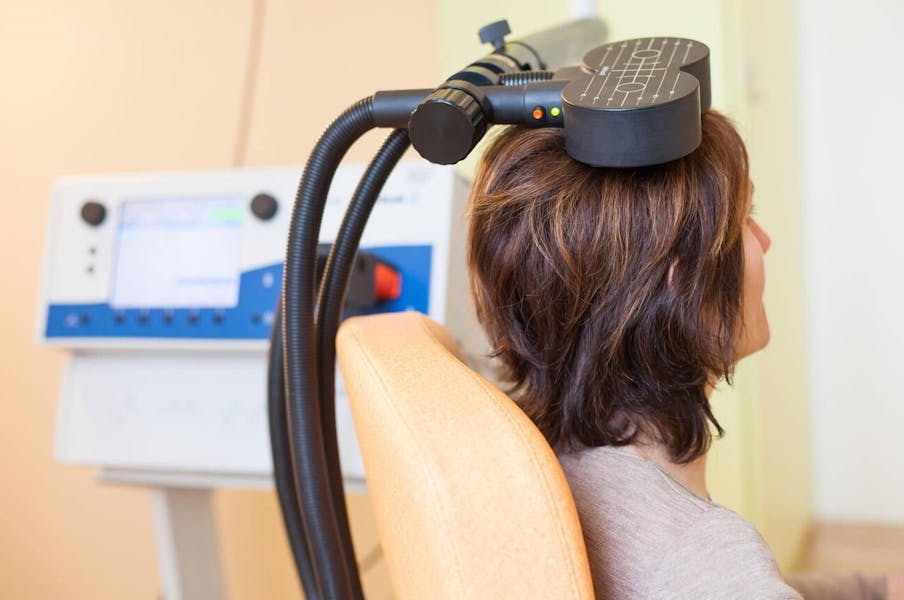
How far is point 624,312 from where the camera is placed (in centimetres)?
65

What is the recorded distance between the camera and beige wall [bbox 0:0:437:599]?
70.5 inches

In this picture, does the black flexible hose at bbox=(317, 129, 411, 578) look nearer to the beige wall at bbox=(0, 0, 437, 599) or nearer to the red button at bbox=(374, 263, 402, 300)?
the red button at bbox=(374, 263, 402, 300)

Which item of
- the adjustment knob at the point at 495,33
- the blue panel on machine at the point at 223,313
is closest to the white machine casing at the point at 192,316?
the blue panel on machine at the point at 223,313

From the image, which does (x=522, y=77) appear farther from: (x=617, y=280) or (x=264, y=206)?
(x=264, y=206)

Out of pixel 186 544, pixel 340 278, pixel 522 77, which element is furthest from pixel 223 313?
pixel 522 77

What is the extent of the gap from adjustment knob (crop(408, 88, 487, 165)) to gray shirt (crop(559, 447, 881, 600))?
245 millimetres

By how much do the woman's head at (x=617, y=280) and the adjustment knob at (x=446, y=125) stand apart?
4.0 inches

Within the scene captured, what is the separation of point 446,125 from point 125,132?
147 cm

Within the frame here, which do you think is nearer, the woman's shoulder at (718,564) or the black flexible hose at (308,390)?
the woman's shoulder at (718,564)

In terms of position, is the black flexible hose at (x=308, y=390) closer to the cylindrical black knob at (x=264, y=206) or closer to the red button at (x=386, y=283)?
the red button at (x=386, y=283)


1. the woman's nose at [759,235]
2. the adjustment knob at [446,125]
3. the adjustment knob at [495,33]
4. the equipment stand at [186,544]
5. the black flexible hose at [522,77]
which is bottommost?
the equipment stand at [186,544]

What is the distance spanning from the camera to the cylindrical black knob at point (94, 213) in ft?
4.01

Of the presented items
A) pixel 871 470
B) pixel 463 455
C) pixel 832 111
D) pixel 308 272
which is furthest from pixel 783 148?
pixel 463 455

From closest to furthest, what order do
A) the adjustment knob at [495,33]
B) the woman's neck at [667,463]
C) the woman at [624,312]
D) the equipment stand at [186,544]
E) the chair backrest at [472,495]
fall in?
the chair backrest at [472,495], the woman at [624,312], the woman's neck at [667,463], the adjustment knob at [495,33], the equipment stand at [186,544]
